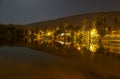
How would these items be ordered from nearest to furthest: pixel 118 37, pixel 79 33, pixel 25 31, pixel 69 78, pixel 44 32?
pixel 69 78
pixel 118 37
pixel 79 33
pixel 25 31
pixel 44 32

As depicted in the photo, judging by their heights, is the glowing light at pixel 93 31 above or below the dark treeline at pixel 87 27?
below

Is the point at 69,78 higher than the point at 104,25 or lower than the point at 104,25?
lower

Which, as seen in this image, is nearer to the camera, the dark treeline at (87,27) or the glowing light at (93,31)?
the dark treeline at (87,27)

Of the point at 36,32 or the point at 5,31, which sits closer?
the point at 5,31

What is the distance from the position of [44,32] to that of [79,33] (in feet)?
118

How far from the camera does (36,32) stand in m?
125

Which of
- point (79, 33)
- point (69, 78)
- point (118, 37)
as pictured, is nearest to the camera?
point (69, 78)

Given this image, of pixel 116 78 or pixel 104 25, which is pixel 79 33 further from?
pixel 116 78

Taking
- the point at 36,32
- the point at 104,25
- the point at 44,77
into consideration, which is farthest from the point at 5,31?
the point at 44,77

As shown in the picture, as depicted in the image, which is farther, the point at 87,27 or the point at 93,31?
the point at 87,27

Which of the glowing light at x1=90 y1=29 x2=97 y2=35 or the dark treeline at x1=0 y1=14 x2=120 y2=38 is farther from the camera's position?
the glowing light at x1=90 y1=29 x2=97 y2=35

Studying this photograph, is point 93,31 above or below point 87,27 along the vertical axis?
below

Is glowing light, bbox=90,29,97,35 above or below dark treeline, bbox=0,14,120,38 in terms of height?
below

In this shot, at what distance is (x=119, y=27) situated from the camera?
86250 millimetres
